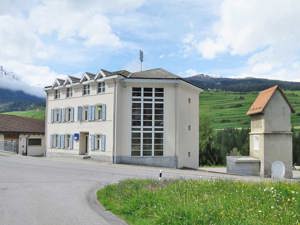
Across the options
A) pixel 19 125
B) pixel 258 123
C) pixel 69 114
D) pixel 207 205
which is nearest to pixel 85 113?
pixel 69 114

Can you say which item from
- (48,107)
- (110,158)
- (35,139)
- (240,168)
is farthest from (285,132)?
(35,139)

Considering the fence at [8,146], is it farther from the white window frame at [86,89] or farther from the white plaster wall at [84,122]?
the white window frame at [86,89]

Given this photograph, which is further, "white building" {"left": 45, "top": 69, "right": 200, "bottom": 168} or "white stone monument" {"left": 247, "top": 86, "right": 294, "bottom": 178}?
"white building" {"left": 45, "top": 69, "right": 200, "bottom": 168}

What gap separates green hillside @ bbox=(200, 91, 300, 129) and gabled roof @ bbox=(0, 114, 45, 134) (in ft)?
232

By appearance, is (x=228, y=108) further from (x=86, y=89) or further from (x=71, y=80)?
(x=86, y=89)

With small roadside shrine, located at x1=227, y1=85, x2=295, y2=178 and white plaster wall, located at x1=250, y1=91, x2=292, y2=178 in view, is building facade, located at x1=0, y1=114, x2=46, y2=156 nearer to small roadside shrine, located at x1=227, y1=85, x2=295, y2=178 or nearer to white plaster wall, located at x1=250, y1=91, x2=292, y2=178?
small roadside shrine, located at x1=227, y1=85, x2=295, y2=178

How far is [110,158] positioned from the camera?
146 ft

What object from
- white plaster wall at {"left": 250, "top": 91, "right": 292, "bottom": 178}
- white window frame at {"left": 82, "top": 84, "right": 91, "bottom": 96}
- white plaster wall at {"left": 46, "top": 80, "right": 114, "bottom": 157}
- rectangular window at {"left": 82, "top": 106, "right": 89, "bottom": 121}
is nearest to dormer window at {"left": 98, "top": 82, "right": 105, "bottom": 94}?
white plaster wall at {"left": 46, "top": 80, "right": 114, "bottom": 157}

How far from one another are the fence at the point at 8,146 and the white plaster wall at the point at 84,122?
23.1 ft

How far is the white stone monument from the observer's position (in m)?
39.1

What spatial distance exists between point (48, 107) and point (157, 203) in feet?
149

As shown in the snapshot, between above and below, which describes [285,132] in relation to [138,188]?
above

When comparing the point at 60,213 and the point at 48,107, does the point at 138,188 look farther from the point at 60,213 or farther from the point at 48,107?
the point at 48,107

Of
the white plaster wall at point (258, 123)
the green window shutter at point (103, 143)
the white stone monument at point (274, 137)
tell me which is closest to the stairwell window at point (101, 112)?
the green window shutter at point (103, 143)
